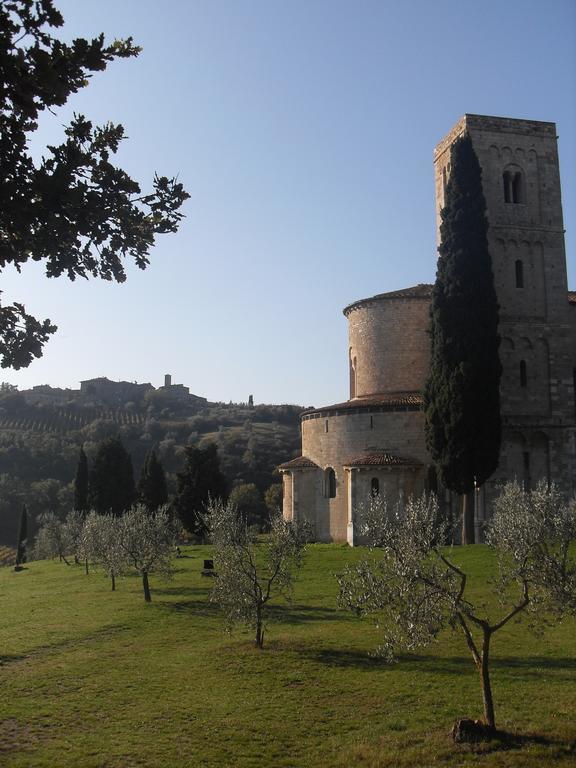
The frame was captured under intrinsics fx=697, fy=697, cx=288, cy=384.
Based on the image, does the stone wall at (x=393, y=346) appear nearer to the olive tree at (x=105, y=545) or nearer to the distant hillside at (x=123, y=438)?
the olive tree at (x=105, y=545)

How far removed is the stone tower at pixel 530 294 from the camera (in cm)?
3550

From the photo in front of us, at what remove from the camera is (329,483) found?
38.4m

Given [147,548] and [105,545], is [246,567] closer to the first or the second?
[147,548]

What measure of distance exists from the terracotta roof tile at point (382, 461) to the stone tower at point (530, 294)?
4.42 m

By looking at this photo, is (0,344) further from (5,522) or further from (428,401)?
(5,522)

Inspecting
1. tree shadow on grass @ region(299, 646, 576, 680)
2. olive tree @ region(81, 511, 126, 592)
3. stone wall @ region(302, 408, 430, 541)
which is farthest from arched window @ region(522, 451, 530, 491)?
tree shadow on grass @ region(299, 646, 576, 680)

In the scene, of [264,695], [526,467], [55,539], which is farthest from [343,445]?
[264,695]

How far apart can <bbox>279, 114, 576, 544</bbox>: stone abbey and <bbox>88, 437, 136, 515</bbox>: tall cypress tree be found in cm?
1886

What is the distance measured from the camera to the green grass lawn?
37.1ft

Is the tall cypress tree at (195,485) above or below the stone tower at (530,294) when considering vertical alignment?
below

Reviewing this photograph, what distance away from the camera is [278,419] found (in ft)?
414

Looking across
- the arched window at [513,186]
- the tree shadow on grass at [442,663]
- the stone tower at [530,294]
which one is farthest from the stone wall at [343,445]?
the tree shadow on grass at [442,663]

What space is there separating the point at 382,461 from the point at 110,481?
26521mm

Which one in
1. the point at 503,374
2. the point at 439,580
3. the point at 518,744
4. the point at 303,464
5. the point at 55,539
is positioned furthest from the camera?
the point at 55,539
